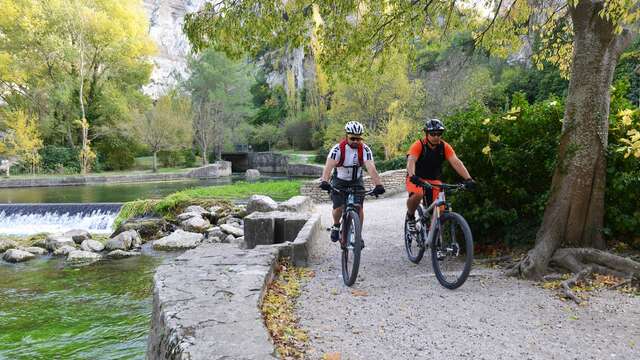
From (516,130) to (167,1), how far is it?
131 metres

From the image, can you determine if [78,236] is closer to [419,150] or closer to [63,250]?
[63,250]

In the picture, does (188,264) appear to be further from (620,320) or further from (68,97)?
(68,97)

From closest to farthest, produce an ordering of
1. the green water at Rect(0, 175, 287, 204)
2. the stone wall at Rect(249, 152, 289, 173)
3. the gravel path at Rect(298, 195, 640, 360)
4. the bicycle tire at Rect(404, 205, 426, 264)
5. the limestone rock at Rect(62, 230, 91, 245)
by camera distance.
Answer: the gravel path at Rect(298, 195, 640, 360), the bicycle tire at Rect(404, 205, 426, 264), the limestone rock at Rect(62, 230, 91, 245), the green water at Rect(0, 175, 287, 204), the stone wall at Rect(249, 152, 289, 173)

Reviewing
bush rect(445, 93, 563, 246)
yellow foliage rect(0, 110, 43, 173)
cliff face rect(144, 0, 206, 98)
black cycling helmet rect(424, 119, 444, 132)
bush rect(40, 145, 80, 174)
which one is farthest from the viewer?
cliff face rect(144, 0, 206, 98)

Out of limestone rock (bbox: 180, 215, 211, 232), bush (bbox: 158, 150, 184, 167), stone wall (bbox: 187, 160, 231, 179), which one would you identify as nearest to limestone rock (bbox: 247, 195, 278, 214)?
limestone rock (bbox: 180, 215, 211, 232)

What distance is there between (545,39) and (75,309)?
9.32m

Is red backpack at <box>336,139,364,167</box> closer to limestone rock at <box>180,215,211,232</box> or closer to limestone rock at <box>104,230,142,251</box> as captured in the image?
limestone rock at <box>104,230,142,251</box>

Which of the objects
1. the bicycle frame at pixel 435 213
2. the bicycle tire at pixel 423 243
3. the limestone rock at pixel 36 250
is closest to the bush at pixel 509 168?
the bicycle tire at pixel 423 243

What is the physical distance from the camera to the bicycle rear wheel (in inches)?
199

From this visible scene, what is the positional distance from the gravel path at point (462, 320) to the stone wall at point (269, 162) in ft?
128

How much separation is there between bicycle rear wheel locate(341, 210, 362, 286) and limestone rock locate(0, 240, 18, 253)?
1096 cm

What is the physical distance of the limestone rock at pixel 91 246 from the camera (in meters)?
12.0

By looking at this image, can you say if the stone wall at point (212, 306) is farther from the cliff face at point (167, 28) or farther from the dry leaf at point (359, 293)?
the cliff face at point (167, 28)

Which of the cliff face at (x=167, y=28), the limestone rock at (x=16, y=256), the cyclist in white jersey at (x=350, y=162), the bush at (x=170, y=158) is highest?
the cliff face at (x=167, y=28)
